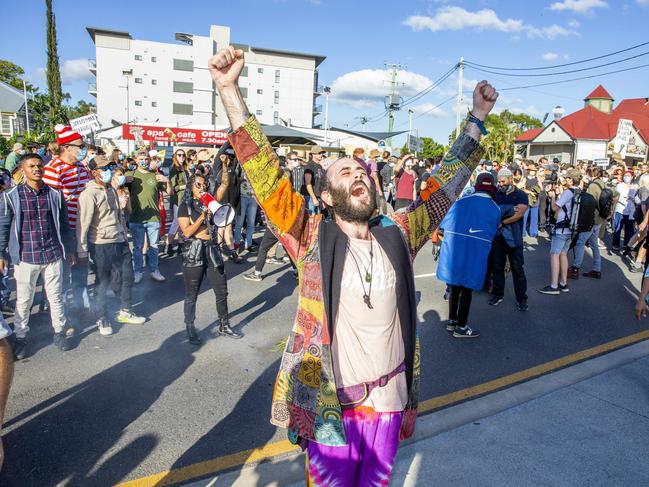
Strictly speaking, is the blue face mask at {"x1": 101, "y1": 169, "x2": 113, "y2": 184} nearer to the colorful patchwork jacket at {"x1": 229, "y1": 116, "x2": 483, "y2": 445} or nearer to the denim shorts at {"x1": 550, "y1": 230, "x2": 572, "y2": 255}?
the colorful patchwork jacket at {"x1": 229, "y1": 116, "x2": 483, "y2": 445}

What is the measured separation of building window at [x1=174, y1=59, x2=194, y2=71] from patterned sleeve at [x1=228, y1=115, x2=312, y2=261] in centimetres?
6741

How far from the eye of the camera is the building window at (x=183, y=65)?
2477 inches

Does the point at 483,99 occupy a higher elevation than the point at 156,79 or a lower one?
lower

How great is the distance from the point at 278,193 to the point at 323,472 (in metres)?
1.18

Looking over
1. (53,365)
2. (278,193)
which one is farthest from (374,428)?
(53,365)

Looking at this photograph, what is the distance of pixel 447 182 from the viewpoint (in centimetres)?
234

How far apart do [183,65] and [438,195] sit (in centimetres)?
6753

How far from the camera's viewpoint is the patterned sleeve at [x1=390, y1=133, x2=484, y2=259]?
228 cm

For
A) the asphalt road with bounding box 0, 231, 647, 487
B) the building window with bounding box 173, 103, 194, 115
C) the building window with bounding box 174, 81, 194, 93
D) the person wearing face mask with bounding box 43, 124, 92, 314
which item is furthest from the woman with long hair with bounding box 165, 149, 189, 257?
the building window with bounding box 174, 81, 194, 93

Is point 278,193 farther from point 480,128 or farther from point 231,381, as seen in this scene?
point 231,381

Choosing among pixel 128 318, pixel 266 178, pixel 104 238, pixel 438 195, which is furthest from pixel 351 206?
pixel 128 318

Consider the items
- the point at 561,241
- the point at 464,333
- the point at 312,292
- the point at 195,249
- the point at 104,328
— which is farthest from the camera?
the point at 561,241

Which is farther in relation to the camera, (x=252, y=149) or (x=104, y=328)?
(x=104, y=328)

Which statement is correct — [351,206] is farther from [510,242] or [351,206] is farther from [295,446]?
[510,242]
